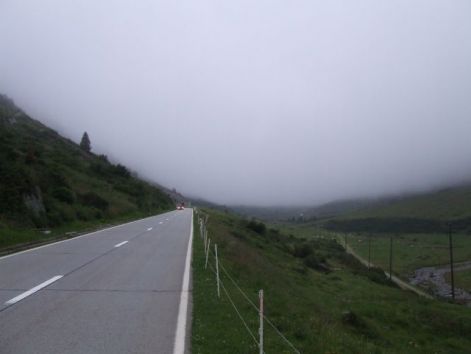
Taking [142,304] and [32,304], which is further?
[142,304]

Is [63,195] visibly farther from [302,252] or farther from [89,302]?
[302,252]

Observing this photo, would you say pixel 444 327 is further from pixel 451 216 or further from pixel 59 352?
pixel 451 216

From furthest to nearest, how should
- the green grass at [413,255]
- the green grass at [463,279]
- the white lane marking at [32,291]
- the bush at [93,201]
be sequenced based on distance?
the green grass at [413,255], the green grass at [463,279], the bush at [93,201], the white lane marking at [32,291]

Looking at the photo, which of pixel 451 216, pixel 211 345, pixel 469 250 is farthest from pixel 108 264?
pixel 451 216

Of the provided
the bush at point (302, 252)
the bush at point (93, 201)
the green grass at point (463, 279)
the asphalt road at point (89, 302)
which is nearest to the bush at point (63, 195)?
the bush at point (93, 201)

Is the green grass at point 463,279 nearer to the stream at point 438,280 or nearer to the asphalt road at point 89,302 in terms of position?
the stream at point 438,280

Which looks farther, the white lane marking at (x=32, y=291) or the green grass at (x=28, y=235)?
the green grass at (x=28, y=235)

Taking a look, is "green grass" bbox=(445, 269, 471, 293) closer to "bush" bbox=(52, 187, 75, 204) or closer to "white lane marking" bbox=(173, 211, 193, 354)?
"bush" bbox=(52, 187, 75, 204)

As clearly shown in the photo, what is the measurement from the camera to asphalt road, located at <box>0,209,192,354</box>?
668 centimetres

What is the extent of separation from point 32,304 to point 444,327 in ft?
82.3

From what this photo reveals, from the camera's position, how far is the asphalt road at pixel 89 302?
6.68 meters

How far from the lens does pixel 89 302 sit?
364 inches

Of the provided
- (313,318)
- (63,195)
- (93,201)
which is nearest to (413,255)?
(93,201)

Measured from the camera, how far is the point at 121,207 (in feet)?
161
